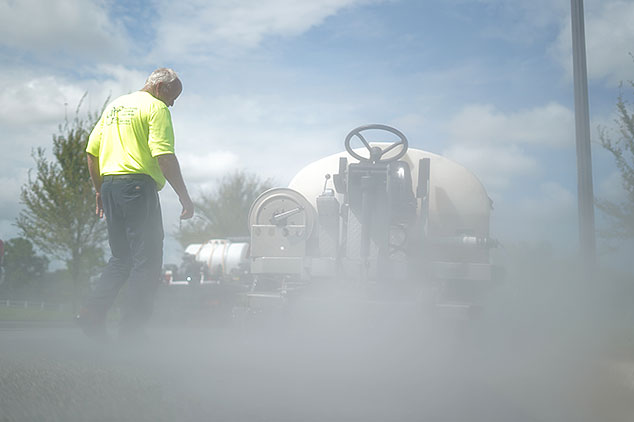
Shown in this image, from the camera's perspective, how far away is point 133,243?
391cm

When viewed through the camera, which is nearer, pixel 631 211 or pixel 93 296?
pixel 93 296

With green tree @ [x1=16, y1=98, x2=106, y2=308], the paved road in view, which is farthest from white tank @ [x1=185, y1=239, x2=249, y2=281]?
the paved road

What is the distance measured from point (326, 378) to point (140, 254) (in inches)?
53.9

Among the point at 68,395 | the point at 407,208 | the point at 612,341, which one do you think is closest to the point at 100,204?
the point at 68,395

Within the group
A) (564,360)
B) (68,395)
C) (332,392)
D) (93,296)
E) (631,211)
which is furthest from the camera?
(631,211)

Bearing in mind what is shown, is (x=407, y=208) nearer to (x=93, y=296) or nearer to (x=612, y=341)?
(x=612, y=341)

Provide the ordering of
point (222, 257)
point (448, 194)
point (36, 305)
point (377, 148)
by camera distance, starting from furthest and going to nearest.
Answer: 1. point (36, 305)
2. point (222, 257)
3. point (448, 194)
4. point (377, 148)

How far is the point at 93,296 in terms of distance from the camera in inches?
151

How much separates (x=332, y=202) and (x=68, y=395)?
175 inches

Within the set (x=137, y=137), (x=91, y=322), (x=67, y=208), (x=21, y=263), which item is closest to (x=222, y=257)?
(x=67, y=208)

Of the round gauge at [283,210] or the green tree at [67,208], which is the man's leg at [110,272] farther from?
the green tree at [67,208]

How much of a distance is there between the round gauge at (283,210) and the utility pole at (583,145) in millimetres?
3080

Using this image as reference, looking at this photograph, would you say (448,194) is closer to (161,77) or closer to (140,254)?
(161,77)

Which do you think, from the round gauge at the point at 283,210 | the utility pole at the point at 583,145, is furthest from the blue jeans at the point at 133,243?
the utility pole at the point at 583,145
